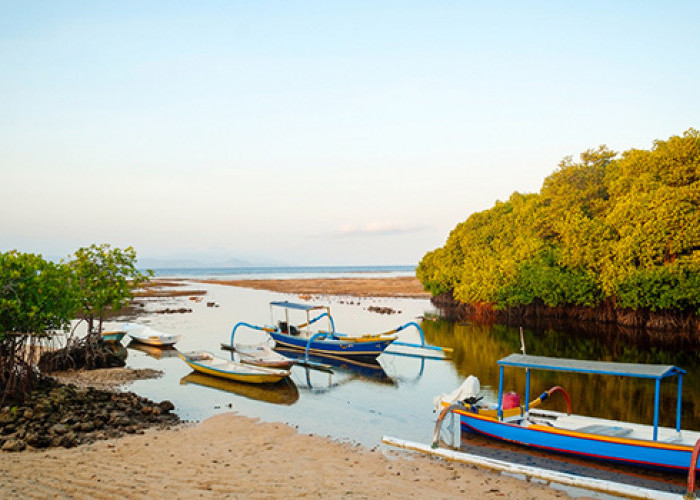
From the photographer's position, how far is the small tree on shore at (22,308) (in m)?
14.8

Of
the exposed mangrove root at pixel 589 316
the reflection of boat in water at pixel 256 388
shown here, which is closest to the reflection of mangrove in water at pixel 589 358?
the exposed mangrove root at pixel 589 316

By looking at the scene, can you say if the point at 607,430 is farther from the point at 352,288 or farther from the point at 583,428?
the point at 352,288

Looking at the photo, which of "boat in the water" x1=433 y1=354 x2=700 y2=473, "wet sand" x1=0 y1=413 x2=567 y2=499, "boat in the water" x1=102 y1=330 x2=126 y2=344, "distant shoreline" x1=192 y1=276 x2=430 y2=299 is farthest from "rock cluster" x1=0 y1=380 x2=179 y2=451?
"distant shoreline" x1=192 y1=276 x2=430 y2=299

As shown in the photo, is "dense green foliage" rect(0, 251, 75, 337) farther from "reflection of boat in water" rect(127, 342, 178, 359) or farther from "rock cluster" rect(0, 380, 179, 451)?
"reflection of boat in water" rect(127, 342, 178, 359)

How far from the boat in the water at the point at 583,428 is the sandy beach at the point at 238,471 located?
240cm

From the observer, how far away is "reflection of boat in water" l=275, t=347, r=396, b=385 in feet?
81.3

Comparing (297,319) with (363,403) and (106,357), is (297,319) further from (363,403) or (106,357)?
(363,403)

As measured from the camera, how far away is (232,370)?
2208cm

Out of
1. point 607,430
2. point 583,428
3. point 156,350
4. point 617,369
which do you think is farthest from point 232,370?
point 617,369

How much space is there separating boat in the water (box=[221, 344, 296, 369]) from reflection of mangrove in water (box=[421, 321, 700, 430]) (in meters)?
7.36

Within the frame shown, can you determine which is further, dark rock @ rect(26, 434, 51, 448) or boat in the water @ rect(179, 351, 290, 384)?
boat in the water @ rect(179, 351, 290, 384)

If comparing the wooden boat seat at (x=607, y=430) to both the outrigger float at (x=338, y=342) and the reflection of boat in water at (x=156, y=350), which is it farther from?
the reflection of boat in water at (x=156, y=350)

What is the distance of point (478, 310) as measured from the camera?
170ft

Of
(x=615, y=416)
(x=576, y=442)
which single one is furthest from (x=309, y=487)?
(x=615, y=416)
